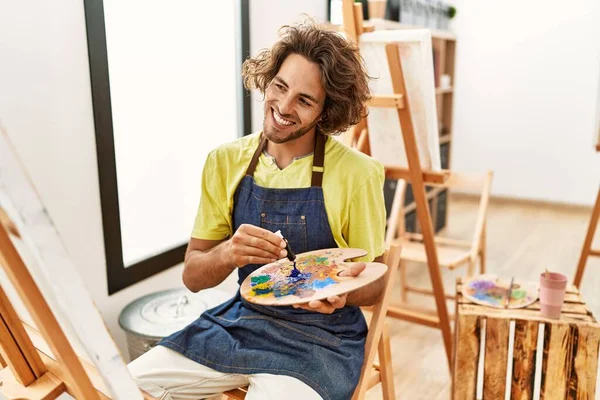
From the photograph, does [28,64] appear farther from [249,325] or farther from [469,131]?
[469,131]

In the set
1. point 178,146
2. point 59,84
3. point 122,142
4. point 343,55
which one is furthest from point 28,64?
point 343,55

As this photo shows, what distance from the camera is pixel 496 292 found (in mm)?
2016

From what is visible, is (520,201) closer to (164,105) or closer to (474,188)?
(474,188)

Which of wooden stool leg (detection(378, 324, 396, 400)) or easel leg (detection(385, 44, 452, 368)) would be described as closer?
wooden stool leg (detection(378, 324, 396, 400))

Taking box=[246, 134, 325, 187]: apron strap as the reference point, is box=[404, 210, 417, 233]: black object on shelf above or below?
below

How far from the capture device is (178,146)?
2.35m

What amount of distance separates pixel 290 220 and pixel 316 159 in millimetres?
174

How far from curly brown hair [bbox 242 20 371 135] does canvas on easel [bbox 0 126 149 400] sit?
2.74ft

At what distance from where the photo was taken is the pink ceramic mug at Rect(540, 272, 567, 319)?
5.90ft

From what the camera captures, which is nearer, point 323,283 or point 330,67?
point 323,283

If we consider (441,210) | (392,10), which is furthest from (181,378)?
(441,210)

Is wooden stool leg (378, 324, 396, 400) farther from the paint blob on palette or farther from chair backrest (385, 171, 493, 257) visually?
chair backrest (385, 171, 493, 257)

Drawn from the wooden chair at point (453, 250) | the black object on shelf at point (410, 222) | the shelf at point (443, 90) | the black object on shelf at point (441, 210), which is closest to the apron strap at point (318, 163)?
the wooden chair at point (453, 250)

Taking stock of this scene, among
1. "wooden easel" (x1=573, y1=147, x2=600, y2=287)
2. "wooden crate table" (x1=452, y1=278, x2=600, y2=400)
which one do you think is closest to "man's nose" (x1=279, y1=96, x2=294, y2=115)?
"wooden crate table" (x1=452, y1=278, x2=600, y2=400)
